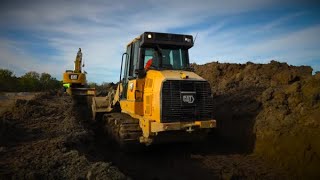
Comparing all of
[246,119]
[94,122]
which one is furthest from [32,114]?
[246,119]

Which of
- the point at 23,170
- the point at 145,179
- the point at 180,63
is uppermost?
the point at 180,63

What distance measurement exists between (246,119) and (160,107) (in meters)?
4.09

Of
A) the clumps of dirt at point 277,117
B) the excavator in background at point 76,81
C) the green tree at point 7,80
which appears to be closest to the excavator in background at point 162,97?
the clumps of dirt at point 277,117

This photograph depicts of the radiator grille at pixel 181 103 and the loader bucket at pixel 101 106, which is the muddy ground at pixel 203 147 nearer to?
the loader bucket at pixel 101 106

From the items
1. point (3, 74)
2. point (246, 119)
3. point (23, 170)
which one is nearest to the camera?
point (23, 170)

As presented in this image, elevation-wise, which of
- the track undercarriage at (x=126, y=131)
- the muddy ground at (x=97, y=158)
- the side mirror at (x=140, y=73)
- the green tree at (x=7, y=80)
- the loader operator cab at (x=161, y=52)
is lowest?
the muddy ground at (x=97, y=158)

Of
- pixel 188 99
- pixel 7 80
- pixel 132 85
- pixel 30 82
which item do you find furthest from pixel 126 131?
pixel 30 82

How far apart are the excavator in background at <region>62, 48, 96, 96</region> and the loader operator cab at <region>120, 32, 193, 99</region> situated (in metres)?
13.0

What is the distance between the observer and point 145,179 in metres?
7.48

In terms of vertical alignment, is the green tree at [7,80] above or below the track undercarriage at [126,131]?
above

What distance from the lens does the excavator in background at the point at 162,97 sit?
7.94 metres

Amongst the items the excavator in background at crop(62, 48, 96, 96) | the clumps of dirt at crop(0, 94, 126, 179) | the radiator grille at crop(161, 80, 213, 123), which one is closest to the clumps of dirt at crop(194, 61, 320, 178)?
the radiator grille at crop(161, 80, 213, 123)

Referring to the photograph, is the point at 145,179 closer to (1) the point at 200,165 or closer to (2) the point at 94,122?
(1) the point at 200,165

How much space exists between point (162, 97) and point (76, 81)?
15.8 m
